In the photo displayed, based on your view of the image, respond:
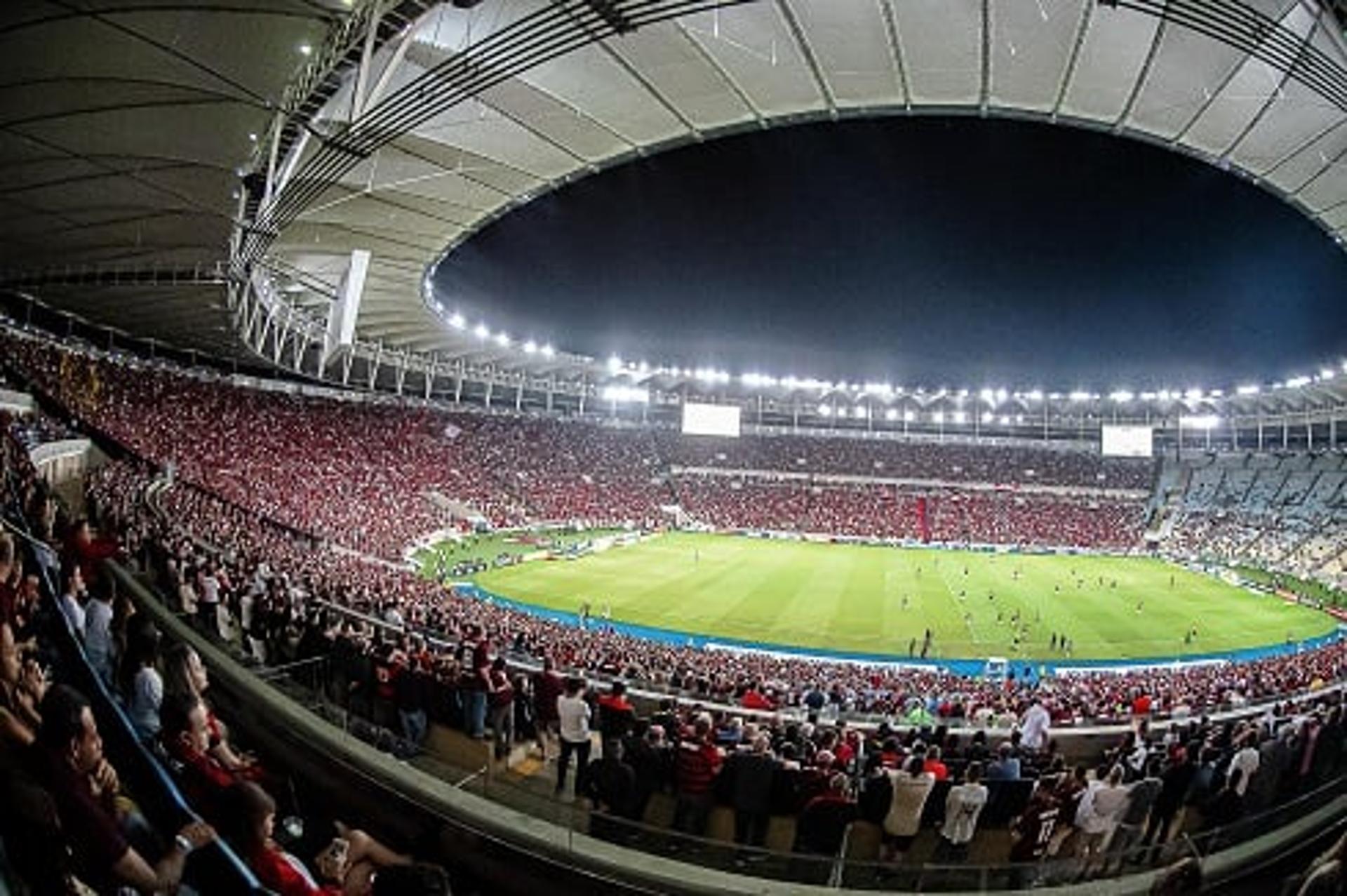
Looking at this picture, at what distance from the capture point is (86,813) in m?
2.62

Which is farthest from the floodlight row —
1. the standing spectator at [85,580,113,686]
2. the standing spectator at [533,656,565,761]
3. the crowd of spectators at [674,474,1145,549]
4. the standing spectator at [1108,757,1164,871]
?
the standing spectator at [1108,757,1164,871]

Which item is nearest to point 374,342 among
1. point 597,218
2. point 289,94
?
point 597,218

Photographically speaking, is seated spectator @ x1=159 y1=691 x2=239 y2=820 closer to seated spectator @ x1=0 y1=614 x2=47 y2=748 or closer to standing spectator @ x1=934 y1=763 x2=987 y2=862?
seated spectator @ x1=0 y1=614 x2=47 y2=748

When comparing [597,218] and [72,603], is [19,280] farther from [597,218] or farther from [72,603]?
[597,218]

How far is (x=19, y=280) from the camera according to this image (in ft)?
76.1

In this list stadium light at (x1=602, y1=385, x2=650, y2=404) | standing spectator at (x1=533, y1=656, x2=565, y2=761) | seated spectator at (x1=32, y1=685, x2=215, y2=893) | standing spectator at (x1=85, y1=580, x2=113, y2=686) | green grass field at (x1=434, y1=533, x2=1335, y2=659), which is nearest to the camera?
seated spectator at (x1=32, y1=685, x2=215, y2=893)

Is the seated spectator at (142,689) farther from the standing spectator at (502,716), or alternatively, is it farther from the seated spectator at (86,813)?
the standing spectator at (502,716)

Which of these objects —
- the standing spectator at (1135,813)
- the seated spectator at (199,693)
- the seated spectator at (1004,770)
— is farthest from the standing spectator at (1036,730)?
the seated spectator at (199,693)

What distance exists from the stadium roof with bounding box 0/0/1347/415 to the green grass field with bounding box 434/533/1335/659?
17536mm

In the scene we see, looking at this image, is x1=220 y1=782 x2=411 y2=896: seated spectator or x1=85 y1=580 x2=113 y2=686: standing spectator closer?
x1=220 y1=782 x2=411 y2=896: seated spectator

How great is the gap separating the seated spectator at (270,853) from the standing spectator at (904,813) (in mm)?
4026

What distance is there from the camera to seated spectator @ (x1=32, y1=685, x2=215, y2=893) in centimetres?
257

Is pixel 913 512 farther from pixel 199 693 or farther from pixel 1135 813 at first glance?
pixel 199 693

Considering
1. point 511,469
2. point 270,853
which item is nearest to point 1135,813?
point 270,853
